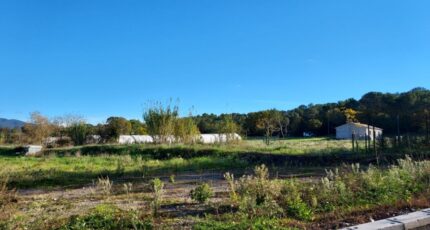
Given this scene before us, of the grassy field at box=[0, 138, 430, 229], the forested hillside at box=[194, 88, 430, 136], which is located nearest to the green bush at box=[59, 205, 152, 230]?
the grassy field at box=[0, 138, 430, 229]

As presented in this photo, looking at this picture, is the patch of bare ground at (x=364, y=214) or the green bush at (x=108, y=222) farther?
the patch of bare ground at (x=364, y=214)

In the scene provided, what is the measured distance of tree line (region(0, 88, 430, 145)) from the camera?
22.7 metres

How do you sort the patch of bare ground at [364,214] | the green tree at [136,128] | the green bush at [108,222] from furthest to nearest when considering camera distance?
the green tree at [136,128], the patch of bare ground at [364,214], the green bush at [108,222]

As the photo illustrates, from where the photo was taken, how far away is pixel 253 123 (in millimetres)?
58688

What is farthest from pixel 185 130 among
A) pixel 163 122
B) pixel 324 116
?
pixel 324 116

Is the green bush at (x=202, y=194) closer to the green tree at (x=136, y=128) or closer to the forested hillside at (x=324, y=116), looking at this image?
the forested hillside at (x=324, y=116)

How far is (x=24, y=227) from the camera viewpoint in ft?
14.0

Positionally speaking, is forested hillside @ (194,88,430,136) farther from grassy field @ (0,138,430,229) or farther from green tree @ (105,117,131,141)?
grassy field @ (0,138,430,229)

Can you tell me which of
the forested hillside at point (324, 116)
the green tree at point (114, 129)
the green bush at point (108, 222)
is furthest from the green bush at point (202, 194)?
the forested hillside at point (324, 116)

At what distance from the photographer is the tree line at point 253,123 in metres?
22.7

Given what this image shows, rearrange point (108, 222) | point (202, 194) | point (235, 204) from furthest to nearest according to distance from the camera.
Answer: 1. point (202, 194)
2. point (235, 204)
3. point (108, 222)

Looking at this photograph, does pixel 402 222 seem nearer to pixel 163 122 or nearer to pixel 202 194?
pixel 202 194

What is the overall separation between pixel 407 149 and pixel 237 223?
38.1ft

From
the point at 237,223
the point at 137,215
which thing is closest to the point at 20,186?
the point at 137,215
